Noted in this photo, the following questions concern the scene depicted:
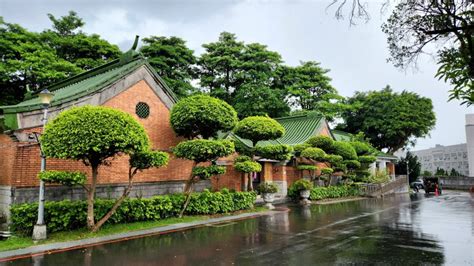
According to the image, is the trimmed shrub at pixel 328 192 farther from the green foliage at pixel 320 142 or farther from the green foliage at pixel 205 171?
the green foliage at pixel 205 171

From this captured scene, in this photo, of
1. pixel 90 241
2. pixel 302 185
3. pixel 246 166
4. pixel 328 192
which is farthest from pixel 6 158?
pixel 328 192

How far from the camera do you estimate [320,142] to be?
21297 millimetres

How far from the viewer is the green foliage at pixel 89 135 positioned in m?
8.29

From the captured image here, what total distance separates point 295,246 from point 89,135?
20.4 feet

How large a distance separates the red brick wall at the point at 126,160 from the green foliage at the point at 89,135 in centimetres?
213

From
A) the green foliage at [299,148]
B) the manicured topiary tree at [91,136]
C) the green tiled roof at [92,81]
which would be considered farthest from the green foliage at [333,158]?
the manicured topiary tree at [91,136]

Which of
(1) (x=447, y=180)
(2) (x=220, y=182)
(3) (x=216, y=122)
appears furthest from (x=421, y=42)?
(1) (x=447, y=180)

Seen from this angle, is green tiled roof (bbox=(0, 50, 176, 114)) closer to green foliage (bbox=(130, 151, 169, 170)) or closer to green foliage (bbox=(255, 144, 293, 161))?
green foliage (bbox=(130, 151, 169, 170))

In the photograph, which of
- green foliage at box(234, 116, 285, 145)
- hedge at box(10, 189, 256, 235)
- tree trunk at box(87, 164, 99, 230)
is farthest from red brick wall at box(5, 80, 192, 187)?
→ green foliage at box(234, 116, 285, 145)

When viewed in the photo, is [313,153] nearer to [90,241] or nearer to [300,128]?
[300,128]

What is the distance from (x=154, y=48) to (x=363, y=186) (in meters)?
20.5

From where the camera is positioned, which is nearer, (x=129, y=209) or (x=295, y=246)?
(x=295, y=246)

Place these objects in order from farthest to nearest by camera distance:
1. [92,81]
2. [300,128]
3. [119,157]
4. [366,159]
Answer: [300,128] → [366,159] → [92,81] → [119,157]

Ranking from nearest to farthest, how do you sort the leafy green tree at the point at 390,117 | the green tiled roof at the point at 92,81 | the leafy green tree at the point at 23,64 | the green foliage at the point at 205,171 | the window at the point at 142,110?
the green tiled roof at the point at 92,81 < the green foliage at the point at 205,171 < the window at the point at 142,110 < the leafy green tree at the point at 23,64 < the leafy green tree at the point at 390,117
